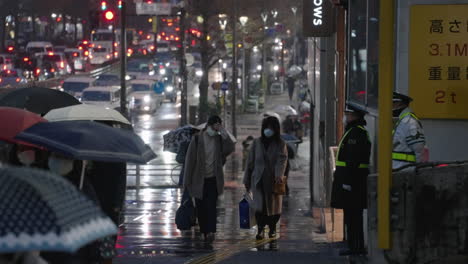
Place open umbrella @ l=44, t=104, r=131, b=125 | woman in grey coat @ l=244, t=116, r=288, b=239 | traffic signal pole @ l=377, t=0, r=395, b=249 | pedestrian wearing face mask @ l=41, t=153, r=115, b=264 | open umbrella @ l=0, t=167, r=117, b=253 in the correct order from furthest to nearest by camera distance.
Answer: woman in grey coat @ l=244, t=116, r=288, b=239
open umbrella @ l=44, t=104, r=131, b=125
traffic signal pole @ l=377, t=0, r=395, b=249
pedestrian wearing face mask @ l=41, t=153, r=115, b=264
open umbrella @ l=0, t=167, r=117, b=253

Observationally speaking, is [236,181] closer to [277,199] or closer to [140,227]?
[140,227]

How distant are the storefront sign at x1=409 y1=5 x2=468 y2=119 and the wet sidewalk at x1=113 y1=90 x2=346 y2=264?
193 centimetres

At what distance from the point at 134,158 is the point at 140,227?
873cm

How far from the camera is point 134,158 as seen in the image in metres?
8.27

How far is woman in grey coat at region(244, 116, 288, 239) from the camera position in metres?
14.2

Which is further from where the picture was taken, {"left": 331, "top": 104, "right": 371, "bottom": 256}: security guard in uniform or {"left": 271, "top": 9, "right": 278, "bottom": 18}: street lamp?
{"left": 271, "top": 9, "right": 278, "bottom": 18}: street lamp

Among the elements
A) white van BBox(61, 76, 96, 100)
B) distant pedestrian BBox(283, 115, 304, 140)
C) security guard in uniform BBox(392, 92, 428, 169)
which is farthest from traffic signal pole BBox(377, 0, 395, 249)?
white van BBox(61, 76, 96, 100)

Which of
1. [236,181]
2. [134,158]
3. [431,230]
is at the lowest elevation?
[236,181]

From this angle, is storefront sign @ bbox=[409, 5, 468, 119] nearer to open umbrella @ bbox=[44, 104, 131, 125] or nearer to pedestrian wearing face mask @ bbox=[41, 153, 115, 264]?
open umbrella @ bbox=[44, 104, 131, 125]

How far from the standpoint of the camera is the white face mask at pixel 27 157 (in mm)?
7570

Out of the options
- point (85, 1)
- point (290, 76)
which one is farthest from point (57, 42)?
point (290, 76)

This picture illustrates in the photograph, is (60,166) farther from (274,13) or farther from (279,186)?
(274,13)

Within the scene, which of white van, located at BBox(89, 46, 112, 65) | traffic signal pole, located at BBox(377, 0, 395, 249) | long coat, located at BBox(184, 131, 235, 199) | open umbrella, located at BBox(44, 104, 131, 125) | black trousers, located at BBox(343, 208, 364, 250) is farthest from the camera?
white van, located at BBox(89, 46, 112, 65)

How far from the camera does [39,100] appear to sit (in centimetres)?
1361
